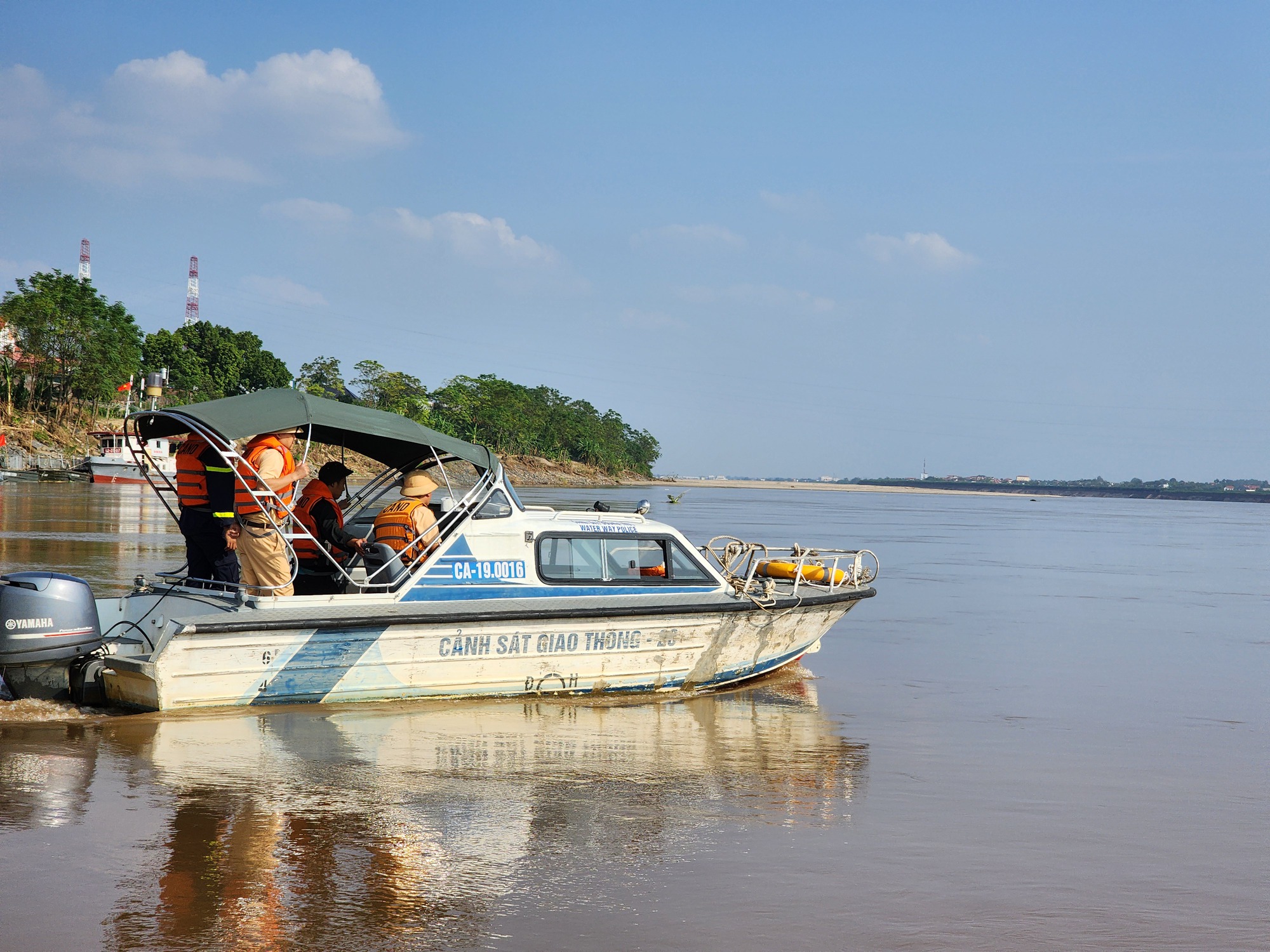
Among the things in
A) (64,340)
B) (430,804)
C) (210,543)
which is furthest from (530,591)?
(64,340)

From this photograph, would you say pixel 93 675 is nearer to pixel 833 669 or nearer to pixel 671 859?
pixel 671 859

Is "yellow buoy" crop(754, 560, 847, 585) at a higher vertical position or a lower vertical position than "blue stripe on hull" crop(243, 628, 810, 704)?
higher

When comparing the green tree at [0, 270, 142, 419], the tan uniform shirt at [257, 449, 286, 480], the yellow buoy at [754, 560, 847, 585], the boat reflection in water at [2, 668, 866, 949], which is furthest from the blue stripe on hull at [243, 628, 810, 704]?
the green tree at [0, 270, 142, 419]

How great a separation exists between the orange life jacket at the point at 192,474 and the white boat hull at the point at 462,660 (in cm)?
118

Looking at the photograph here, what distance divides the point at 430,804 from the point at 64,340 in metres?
61.3

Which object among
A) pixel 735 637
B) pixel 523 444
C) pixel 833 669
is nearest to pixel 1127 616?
pixel 833 669

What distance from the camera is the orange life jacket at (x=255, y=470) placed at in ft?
25.2

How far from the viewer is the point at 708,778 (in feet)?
23.3

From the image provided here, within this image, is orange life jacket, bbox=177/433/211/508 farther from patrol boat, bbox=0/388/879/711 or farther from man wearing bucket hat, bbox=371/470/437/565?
man wearing bucket hat, bbox=371/470/437/565

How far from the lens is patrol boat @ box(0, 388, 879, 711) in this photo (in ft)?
24.2

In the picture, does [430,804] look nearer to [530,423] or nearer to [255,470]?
[255,470]

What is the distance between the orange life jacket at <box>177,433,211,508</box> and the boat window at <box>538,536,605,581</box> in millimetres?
2628

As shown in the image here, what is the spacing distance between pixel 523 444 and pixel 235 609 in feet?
336

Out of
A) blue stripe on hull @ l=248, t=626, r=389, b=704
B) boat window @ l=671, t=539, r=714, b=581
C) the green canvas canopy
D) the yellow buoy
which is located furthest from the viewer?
the yellow buoy
